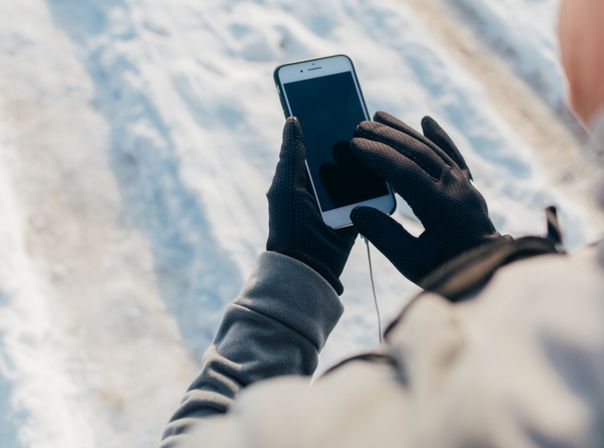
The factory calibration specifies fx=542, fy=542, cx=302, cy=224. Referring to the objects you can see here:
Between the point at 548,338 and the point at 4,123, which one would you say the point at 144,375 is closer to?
the point at 4,123

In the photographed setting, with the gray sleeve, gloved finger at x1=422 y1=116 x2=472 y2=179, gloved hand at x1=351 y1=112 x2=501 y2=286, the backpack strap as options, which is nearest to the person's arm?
the gray sleeve

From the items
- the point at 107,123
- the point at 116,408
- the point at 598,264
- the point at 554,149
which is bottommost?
the point at 116,408

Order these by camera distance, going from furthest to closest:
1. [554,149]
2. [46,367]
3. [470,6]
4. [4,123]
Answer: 1. [470,6]
2. [554,149]
3. [4,123]
4. [46,367]

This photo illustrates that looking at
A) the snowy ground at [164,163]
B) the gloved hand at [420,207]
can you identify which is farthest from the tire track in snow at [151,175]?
the gloved hand at [420,207]

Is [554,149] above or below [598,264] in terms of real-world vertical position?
below

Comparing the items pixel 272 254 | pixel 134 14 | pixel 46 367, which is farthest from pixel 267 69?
pixel 46 367

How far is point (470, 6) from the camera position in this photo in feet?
7.39

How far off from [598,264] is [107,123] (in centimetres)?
173

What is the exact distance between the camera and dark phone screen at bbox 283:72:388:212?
4.33ft

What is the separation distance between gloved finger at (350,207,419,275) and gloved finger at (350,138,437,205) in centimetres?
7

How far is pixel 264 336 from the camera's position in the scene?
102 cm

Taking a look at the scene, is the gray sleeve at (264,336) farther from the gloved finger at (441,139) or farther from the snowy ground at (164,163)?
the snowy ground at (164,163)

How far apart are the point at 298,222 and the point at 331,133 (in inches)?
11.5

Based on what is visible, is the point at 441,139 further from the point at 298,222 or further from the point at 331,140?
the point at 298,222
